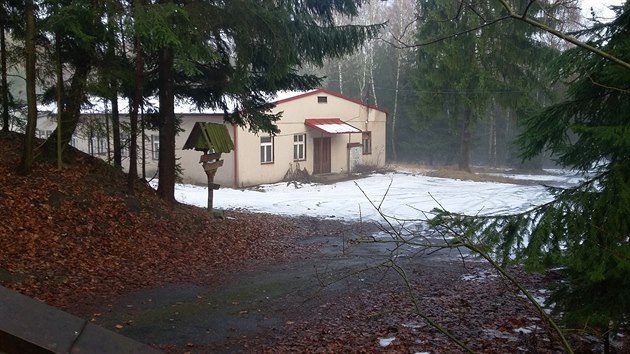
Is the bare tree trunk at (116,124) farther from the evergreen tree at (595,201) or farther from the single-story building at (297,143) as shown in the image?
the single-story building at (297,143)

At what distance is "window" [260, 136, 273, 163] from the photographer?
30.2 meters

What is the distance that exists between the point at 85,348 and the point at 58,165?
10.8 m

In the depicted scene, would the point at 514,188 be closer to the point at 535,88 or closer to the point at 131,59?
the point at 535,88

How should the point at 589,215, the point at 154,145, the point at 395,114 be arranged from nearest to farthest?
1. the point at 589,215
2. the point at 154,145
3. the point at 395,114

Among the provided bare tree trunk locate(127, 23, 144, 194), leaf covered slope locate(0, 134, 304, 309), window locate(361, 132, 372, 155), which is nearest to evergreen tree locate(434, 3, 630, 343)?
leaf covered slope locate(0, 134, 304, 309)

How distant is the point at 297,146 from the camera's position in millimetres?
32906

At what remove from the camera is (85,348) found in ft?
9.72

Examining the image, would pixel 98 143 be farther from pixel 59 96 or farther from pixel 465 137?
pixel 465 137

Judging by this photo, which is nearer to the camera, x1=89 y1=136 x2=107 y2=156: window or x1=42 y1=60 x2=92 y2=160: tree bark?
x1=42 y1=60 x2=92 y2=160: tree bark

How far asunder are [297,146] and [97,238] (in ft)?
74.4

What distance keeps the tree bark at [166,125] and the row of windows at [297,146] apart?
15.3m

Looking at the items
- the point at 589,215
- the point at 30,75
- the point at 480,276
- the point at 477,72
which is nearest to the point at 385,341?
the point at 589,215

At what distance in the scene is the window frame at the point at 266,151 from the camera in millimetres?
30219

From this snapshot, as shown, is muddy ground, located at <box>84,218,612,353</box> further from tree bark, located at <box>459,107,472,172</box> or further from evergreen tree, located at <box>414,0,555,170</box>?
tree bark, located at <box>459,107,472,172</box>
